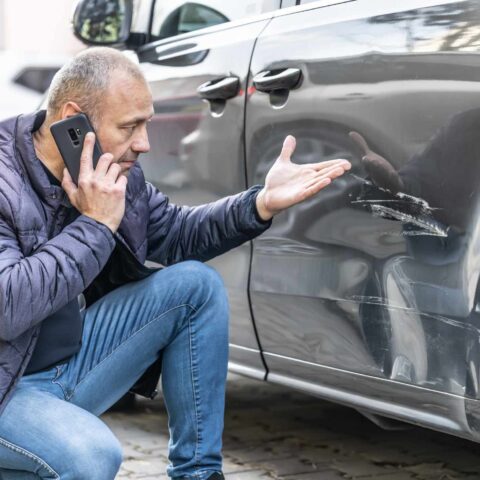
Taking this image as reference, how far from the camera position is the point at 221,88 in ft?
9.65

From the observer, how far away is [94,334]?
240cm

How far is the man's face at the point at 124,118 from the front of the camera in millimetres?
2225

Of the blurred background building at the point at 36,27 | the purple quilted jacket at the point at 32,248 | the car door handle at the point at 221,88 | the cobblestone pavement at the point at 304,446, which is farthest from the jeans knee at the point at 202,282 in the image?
the blurred background building at the point at 36,27

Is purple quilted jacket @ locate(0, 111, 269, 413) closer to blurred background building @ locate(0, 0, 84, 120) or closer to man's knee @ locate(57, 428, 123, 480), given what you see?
man's knee @ locate(57, 428, 123, 480)

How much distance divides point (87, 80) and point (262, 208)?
53 cm

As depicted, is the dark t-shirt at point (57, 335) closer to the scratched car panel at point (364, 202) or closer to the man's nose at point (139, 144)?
the man's nose at point (139, 144)

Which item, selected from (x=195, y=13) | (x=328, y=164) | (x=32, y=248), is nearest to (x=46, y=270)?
(x=32, y=248)

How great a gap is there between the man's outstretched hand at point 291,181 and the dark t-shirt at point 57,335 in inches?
18.1

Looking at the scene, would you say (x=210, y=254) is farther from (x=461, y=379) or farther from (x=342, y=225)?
(x=461, y=379)

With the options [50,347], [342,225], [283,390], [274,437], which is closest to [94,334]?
[50,347]

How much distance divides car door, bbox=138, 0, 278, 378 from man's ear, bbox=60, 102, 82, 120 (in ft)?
2.51

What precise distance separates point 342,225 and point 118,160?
0.59 m

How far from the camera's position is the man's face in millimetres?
2225

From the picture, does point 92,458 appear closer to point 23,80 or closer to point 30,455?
point 30,455
